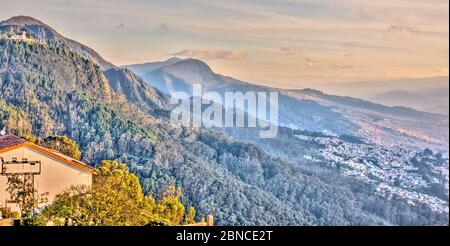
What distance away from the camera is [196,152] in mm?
31375

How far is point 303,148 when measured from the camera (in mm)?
38219

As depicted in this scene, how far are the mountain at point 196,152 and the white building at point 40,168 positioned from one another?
5.18m

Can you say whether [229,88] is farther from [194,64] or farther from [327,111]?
[327,111]

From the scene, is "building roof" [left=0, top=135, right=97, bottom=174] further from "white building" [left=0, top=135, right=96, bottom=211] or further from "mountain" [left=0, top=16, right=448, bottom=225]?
"mountain" [left=0, top=16, right=448, bottom=225]

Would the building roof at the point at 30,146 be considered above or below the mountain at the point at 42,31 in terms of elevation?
below

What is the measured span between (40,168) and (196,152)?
56.4 ft

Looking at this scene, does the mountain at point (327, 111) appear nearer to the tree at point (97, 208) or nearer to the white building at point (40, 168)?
the white building at point (40, 168)

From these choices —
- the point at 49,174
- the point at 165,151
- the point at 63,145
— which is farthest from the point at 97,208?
the point at 165,151

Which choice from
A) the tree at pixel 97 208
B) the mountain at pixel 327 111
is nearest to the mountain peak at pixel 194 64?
the mountain at pixel 327 111

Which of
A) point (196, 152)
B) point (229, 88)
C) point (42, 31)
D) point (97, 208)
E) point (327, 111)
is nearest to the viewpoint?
point (97, 208)

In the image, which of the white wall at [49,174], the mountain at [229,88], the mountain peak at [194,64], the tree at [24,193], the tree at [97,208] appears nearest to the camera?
the tree at [97,208]

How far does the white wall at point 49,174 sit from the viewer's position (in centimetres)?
1401

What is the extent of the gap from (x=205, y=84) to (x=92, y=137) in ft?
18.3
